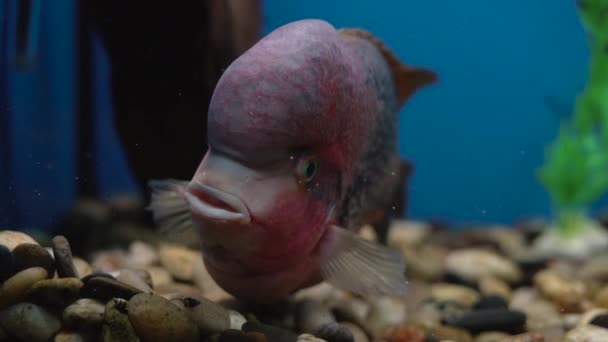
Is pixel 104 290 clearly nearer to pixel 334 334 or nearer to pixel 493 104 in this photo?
pixel 334 334

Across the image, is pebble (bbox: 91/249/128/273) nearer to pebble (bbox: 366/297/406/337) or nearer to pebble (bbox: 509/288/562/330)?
pebble (bbox: 366/297/406/337)

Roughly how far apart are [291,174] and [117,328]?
99 centimetres

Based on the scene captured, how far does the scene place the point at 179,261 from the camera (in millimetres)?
4035

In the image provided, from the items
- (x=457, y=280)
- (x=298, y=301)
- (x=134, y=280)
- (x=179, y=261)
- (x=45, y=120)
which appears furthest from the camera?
(x=457, y=280)

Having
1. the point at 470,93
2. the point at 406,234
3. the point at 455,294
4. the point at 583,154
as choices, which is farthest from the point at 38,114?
the point at 583,154

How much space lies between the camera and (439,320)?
12.0ft

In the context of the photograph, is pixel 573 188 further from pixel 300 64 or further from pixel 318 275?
pixel 300 64

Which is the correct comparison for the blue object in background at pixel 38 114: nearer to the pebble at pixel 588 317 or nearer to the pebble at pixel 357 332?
the pebble at pixel 357 332

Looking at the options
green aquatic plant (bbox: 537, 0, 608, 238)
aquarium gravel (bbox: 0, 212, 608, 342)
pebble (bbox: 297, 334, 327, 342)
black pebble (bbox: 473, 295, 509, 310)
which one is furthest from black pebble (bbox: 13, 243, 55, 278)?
green aquatic plant (bbox: 537, 0, 608, 238)

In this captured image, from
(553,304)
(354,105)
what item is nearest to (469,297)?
(553,304)

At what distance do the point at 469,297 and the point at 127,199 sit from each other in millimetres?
2726

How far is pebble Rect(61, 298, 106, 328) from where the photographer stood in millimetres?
2381

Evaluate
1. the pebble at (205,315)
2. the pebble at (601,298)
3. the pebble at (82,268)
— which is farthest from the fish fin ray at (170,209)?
the pebble at (601,298)

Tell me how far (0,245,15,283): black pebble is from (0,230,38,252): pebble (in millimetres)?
43
